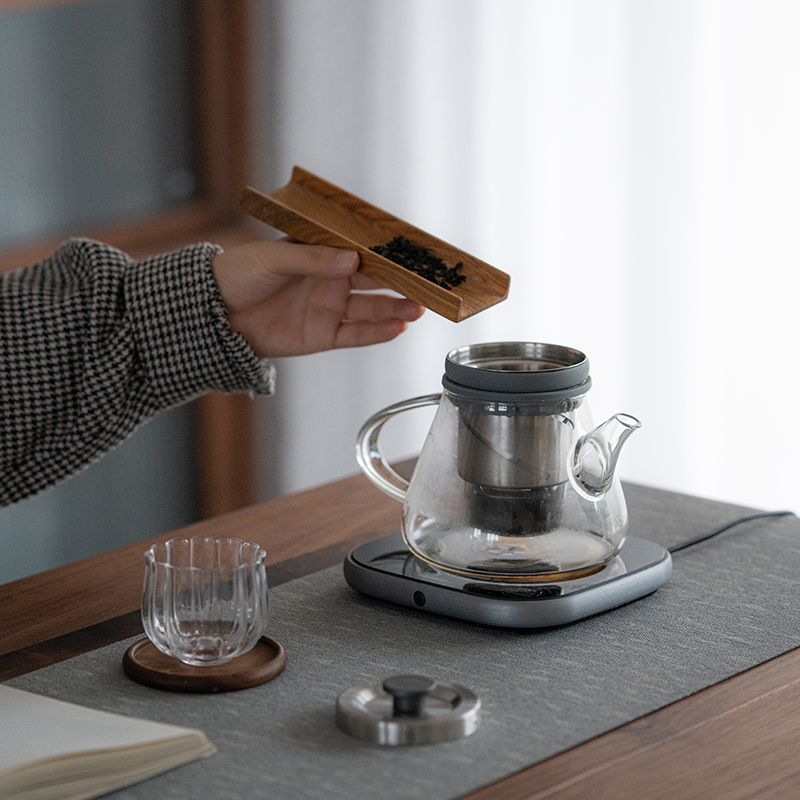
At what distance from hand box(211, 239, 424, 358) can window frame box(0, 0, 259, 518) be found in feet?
3.84

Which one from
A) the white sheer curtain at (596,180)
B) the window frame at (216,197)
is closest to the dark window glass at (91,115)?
the window frame at (216,197)

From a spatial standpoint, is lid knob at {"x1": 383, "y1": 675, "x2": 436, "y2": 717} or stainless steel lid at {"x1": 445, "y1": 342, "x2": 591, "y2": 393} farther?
stainless steel lid at {"x1": 445, "y1": 342, "x2": 591, "y2": 393}

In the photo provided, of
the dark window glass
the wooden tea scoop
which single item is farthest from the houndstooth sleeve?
the dark window glass

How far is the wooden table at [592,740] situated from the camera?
667 mm

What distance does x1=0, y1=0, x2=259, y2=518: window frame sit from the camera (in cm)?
238

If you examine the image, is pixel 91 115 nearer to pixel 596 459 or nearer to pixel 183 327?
pixel 183 327

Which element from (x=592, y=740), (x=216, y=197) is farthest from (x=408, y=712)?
(x=216, y=197)

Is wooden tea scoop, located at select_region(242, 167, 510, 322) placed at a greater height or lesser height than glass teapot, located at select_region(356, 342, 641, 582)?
greater

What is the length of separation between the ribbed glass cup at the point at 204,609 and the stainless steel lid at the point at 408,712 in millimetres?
95

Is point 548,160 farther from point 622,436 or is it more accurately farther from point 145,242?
point 622,436

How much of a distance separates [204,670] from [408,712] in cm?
15

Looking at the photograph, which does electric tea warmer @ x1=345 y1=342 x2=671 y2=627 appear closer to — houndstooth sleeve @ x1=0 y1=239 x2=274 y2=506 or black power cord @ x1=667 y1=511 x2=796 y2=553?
black power cord @ x1=667 y1=511 x2=796 y2=553

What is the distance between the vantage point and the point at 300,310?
1.22m

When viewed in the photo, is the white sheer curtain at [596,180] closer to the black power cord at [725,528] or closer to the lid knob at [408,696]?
the black power cord at [725,528]
